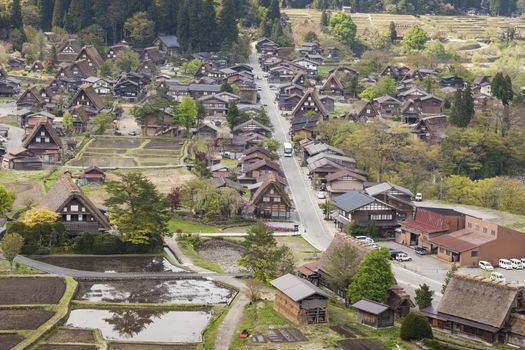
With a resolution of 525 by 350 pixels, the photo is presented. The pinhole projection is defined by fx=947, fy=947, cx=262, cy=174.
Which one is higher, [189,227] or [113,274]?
[113,274]

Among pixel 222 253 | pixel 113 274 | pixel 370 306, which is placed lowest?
pixel 222 253

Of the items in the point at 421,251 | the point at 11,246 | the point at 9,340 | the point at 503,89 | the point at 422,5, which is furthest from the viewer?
the point at 422,5

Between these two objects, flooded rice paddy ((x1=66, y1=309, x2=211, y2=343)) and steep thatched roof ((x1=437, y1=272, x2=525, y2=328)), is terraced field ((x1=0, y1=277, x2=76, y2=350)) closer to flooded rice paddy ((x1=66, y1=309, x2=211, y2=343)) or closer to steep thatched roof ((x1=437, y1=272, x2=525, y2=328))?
flooded rice paddy ((x1=66, y1=309, x2=211, y2=343))

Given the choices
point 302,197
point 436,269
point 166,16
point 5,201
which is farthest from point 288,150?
point 166,16

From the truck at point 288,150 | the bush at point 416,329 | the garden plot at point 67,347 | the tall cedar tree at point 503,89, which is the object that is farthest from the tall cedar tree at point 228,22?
the garden plot at point 67,347

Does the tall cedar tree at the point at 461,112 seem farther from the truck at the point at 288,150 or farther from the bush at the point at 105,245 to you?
the bush at the point at 105,245

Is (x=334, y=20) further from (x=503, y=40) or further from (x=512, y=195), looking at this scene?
(x=512, y=195)

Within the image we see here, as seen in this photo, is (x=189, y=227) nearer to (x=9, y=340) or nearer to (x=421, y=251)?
(x=421, y=251)
